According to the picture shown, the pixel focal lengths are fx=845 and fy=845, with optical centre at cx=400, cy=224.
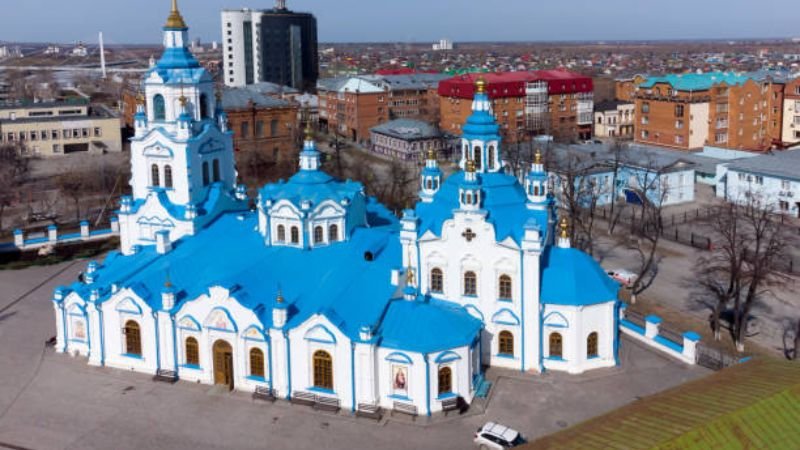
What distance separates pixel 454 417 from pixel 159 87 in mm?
16118

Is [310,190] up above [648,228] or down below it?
above

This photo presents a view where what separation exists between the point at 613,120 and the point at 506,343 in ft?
194

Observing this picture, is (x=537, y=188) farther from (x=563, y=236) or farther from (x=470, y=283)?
(x=470, y=283)

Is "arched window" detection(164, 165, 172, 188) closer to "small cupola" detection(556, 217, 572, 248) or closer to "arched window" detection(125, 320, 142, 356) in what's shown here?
"arched window" detection(125, 320, 142, 356)

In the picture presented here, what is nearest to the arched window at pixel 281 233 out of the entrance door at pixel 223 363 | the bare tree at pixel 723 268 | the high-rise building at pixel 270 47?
the entrance door at pixel 223 363

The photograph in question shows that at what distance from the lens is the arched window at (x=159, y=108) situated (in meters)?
31.0

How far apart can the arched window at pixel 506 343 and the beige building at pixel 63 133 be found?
5586cm

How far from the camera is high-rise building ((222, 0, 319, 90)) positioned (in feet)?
390

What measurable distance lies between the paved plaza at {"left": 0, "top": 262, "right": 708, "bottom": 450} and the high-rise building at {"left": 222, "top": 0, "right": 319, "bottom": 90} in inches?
3720

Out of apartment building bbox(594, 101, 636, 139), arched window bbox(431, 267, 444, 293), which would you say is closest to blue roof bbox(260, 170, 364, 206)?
arched window bbox(431, 267, 444, 293)

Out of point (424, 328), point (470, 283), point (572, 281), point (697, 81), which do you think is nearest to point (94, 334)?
point (424, 328)

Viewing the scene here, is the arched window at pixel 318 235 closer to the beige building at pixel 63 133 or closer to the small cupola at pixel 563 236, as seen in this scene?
the small cupola at pixel 563 236

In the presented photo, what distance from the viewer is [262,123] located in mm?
66375

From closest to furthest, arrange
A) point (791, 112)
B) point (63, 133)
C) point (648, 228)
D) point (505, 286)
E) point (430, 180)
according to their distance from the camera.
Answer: point (505, 286) → point (430, 180) → point (648, 228) → point (791, 112) → point (63, 133)
